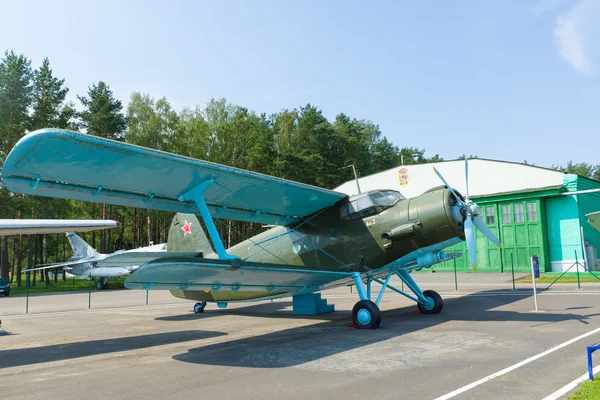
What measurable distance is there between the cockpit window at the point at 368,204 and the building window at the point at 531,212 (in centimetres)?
2214

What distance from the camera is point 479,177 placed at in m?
31.7

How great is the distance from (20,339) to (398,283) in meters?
20.2

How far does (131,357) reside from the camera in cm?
811

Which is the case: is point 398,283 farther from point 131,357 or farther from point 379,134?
point 379,134

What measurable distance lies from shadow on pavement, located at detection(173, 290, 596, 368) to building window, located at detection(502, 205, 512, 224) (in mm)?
18461

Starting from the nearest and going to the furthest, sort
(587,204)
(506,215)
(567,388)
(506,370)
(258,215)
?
(567,388) → (506,370) → (258,215) → (587,204) → (506,215)

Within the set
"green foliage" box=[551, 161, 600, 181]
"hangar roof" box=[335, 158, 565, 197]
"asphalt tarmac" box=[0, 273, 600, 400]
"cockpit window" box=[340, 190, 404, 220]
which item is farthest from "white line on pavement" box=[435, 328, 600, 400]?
"green foliage" box=[551, 161, 600, 181]

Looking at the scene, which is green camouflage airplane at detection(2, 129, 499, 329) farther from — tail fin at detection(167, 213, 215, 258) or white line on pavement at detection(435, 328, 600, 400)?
white line on pavement at detection(435, 328, 600, 400)

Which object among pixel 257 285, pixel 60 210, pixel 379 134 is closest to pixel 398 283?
pixel 257 285

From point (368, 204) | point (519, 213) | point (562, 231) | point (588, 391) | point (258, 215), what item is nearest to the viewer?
point (588, 391)

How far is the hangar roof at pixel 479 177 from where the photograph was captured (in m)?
29.2

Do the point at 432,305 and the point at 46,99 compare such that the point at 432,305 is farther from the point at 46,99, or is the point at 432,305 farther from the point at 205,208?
the point at 46,99

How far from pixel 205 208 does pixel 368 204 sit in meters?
4.12

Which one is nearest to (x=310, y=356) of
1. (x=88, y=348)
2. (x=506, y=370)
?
(x=506, y=370)
